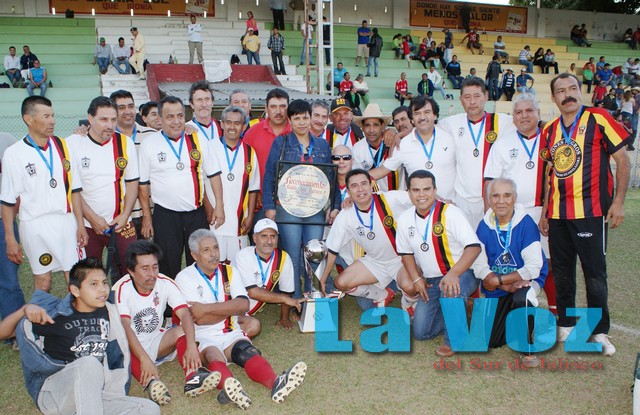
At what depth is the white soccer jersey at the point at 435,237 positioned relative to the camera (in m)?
4.81

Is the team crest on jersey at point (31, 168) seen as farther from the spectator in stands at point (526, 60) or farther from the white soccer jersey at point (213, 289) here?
the spectator in stands at point (526, 60)

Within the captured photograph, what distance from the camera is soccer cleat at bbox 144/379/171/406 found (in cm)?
396

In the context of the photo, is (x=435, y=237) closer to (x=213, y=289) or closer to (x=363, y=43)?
(x=213, y=289)

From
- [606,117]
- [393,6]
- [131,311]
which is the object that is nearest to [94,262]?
[131,311]

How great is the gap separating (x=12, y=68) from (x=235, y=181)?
1559 cm

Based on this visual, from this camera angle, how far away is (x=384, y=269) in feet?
18.2

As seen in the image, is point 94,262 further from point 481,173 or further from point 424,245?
point 481,173

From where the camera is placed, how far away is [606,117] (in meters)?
4.55

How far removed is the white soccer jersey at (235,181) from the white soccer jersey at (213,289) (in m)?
1.10

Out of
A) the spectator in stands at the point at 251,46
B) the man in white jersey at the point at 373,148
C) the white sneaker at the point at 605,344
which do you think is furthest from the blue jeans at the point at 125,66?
the white sneaker at the point at 605,344

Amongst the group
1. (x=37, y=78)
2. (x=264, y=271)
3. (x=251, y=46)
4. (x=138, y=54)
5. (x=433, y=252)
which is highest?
(x=251, y=46)

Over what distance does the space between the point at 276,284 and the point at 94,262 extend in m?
2.08

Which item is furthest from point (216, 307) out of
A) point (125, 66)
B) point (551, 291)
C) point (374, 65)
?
point (374, 65)

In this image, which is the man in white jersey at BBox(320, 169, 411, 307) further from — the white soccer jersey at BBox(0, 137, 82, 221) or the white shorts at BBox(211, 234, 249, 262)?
the white soccer jersey at BBox(0, 137, 82, 221)
